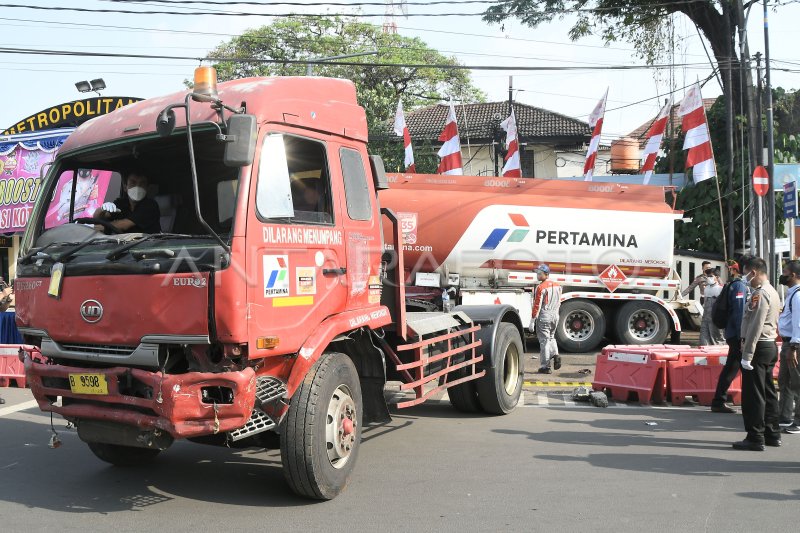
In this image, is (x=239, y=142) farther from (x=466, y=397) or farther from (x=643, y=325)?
(x=643, y=325)

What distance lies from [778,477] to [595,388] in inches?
157

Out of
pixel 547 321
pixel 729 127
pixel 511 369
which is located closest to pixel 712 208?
pixel 729 127

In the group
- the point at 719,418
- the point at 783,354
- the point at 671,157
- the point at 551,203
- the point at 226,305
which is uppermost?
the point at 671,157

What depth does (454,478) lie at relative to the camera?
602cm

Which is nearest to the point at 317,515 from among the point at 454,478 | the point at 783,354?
the point at 454,478

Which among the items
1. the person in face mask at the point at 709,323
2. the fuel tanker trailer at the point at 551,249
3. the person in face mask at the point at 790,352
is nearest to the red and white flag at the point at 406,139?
the fuel tanker trailer at the point at 551,249

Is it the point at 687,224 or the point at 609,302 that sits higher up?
the point at 687,224

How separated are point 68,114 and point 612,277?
513 inches

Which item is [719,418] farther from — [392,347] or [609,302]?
[609,302]

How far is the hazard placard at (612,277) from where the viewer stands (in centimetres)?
1570

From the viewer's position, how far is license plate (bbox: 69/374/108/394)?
488cm

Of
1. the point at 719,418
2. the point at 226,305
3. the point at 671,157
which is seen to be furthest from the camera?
the point at 671,157

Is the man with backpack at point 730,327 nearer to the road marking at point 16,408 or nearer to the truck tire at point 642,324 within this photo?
the truck tire at point 642,324

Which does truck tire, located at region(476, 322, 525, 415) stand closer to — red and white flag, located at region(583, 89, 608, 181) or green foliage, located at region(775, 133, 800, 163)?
red and white flag, located at region(583, 89, 608, 181)
